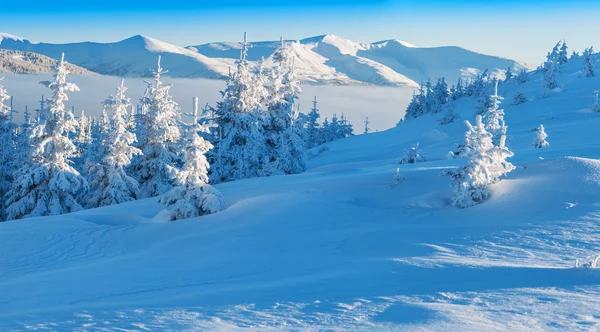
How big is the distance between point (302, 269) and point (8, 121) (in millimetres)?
30801

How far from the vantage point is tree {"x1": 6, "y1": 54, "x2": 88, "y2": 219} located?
25.1 m

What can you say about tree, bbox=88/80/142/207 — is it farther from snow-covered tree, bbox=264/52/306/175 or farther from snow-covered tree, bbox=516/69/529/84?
snow-covered tree, bbox=516/69/529/84

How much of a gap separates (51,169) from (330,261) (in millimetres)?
21786

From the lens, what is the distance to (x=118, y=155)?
27141 millimetres

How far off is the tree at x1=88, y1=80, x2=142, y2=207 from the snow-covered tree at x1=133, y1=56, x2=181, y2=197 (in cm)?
97

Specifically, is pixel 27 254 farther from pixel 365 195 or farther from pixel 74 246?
pixel 365 195

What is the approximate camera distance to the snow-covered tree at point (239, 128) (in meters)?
A: 29.1

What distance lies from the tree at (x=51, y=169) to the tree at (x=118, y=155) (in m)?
1.46

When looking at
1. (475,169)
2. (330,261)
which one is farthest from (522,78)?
(330,261)

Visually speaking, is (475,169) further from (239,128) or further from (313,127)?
(313,127)

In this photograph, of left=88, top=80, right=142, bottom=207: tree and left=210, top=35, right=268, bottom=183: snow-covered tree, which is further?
left=210, top=35, right=268, bottom=183: snow-covered tree

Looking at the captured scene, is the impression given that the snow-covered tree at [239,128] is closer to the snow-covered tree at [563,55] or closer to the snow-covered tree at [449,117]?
→ the snow-covered tree at [449,117]

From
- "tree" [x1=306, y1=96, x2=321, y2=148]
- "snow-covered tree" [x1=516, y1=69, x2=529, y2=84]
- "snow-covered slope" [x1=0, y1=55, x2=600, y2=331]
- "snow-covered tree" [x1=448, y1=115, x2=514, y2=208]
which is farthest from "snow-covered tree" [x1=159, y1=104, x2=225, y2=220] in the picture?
"snow-covered tree" [x1=516, y1=69, x2=529, y2=84]

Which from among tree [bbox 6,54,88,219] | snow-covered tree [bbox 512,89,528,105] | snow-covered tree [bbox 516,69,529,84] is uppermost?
snow-covered tree [bbox 516,69,529,84]
